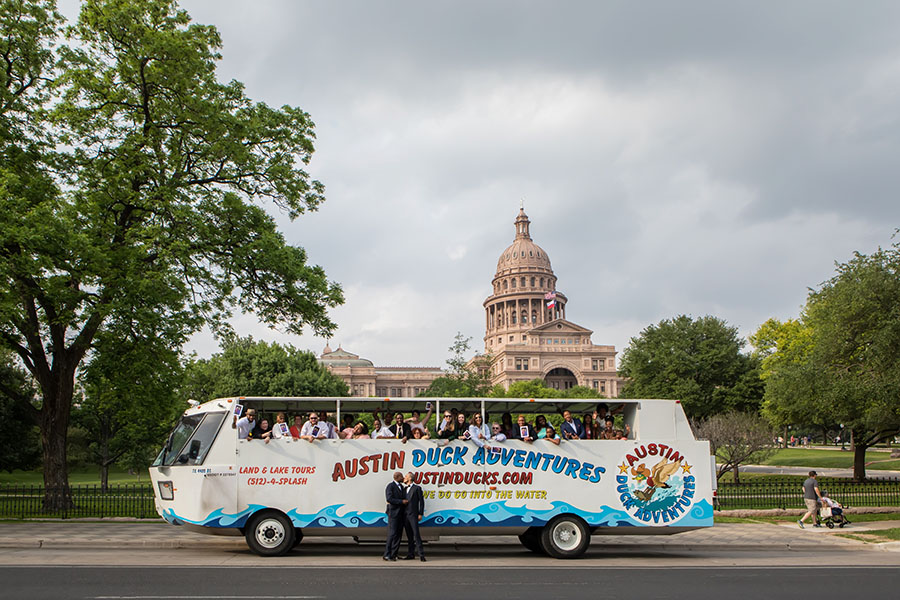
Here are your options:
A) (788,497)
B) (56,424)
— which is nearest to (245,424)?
(56,424)

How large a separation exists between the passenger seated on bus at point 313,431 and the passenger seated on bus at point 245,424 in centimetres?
100

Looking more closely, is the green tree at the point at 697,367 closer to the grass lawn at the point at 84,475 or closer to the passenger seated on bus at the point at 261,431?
the grass lawn at the point at 84,475

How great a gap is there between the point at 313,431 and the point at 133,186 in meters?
13.5

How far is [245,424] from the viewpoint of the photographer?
47.6ft

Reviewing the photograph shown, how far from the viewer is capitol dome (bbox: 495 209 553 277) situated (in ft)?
549

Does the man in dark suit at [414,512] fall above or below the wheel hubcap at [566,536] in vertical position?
above

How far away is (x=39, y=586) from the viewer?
10.9 metres

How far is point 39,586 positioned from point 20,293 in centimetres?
1280

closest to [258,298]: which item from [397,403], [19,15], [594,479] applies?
[19,15]

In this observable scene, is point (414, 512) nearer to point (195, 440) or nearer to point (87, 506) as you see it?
point (195, 440)

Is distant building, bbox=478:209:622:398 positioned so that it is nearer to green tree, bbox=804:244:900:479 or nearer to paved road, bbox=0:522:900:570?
green tree, bbox=804:244:900:479

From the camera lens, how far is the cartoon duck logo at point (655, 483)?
1485 centimetres

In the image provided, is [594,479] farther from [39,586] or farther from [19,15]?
[19,15]

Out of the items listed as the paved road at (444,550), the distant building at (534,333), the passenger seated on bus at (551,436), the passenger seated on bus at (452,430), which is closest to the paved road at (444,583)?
the paved road at (444,550)
